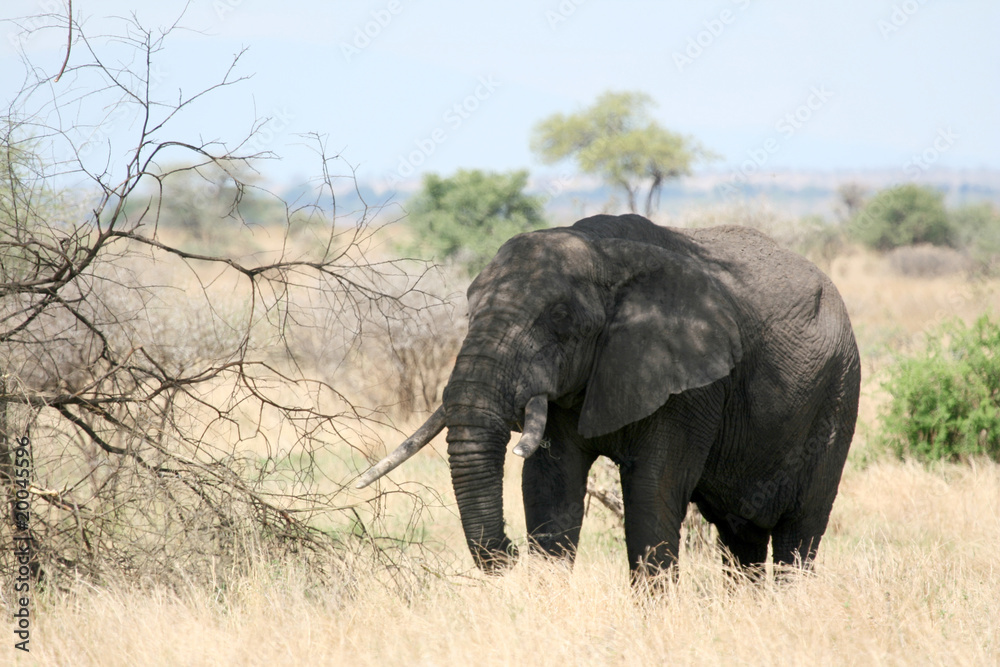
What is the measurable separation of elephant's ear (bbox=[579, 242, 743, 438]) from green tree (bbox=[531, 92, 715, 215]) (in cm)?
2586

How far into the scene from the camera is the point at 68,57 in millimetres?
4883

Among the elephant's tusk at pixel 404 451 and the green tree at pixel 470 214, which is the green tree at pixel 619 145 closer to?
the green tree at pixel 470 214

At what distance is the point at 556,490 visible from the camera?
5453mm

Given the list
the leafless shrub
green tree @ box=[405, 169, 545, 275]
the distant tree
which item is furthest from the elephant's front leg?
the distant tree

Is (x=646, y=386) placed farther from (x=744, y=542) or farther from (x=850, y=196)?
(x=850, y=196)

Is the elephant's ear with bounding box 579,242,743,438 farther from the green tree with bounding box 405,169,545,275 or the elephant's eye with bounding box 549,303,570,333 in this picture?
the green tree with bounding box 405,169,545,275

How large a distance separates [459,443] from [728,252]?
2260 mm

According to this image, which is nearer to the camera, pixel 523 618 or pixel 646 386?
pixel 523 618

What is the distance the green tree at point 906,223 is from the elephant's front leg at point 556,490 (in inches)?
1435

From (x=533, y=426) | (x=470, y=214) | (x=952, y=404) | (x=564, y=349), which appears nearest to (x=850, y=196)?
(x=470, y=214)

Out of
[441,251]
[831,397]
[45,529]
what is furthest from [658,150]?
[45,529]

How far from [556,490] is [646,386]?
807 millimetres

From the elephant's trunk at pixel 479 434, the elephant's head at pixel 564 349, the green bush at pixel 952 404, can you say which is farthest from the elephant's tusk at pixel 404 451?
the green bush at pixel 952 404

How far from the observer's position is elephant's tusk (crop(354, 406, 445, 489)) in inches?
189
